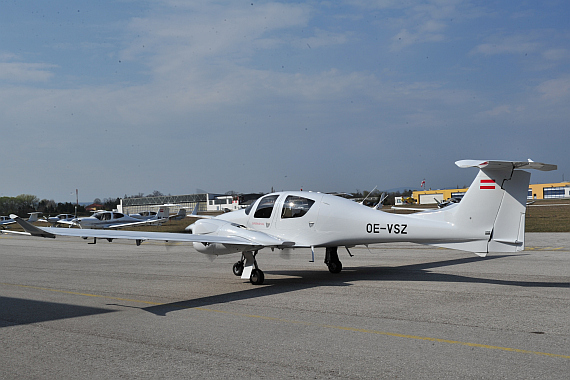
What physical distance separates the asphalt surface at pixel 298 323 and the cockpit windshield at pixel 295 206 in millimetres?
1881

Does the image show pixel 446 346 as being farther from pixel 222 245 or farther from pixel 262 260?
pixel 262 260

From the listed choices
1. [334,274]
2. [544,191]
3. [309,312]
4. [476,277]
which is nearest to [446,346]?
[309,312]

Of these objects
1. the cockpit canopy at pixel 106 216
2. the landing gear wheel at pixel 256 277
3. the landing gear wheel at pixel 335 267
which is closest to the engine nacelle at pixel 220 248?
the landing gear wheel at pixel 256 277

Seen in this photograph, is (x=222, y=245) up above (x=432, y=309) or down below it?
above

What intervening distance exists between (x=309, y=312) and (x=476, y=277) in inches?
239

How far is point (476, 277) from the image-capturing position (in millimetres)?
13398

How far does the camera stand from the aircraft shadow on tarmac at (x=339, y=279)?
11.1 m

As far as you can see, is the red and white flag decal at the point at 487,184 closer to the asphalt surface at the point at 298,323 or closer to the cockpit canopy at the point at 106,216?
the asphalt surface at the point at 298,323

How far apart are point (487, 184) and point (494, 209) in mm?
582

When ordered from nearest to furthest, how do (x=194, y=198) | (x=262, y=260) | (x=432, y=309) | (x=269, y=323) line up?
(x=269, y=323) → (x=432, y=309) → (x=262, y=260) → (x=194, y=198)

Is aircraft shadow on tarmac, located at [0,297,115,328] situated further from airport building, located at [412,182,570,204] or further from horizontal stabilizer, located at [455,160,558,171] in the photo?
airport building, located at [412,182,570,204]

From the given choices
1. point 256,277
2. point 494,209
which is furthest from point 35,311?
point 494,209

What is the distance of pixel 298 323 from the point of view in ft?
28.3

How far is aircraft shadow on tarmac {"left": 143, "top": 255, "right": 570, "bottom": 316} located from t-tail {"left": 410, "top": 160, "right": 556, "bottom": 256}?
159 centimetres
